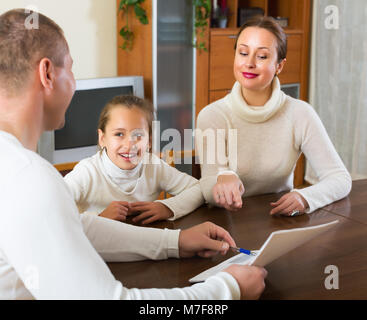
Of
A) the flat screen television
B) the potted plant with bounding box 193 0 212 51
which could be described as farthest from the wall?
the potted plant with bounding box 193 0 212 51

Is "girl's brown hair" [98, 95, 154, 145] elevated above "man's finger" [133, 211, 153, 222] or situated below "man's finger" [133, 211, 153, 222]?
above

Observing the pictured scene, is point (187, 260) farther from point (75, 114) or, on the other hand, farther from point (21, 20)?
point (75, 114)

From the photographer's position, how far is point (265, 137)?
2.14 m

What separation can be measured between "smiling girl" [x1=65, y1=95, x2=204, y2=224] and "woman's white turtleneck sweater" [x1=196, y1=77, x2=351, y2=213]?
0.23m

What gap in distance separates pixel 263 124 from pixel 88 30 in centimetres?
209

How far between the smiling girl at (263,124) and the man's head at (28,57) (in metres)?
1.06

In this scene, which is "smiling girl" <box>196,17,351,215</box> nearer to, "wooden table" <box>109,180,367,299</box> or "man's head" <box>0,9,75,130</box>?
"wooden table" <box>109,180,367,299</box>

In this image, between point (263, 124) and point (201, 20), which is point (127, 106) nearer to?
point (263, 124)

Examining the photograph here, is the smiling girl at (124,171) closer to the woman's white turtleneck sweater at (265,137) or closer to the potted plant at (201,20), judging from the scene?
the woman's white turtleneck sweater at (265,137)

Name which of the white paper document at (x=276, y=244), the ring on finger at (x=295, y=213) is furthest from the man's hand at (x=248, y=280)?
the ring on finger at (x=295, y=213)

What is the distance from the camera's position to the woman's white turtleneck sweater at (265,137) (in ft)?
6.86

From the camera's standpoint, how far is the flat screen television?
342 cm

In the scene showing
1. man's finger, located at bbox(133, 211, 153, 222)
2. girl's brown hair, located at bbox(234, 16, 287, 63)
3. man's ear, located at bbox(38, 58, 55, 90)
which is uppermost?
girl's brown hair, located at bbox(234, 16, 287, 63)

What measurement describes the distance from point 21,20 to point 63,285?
0.48 metres
